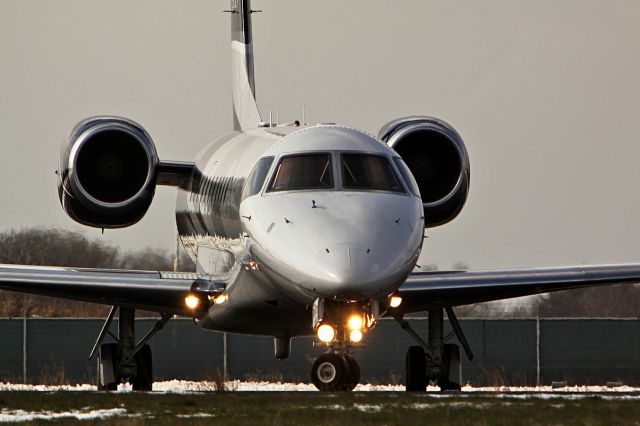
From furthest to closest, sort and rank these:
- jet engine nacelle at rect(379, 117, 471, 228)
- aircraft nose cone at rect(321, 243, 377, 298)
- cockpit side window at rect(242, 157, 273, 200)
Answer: jet engine nacelle at rect(379, 117, 471, 228)
cockpit side window at rect(242, 157, 273, 200)
aircraft nose cone at rect(321, 243, 377, 298)

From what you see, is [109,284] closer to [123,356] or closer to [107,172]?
[123,356]

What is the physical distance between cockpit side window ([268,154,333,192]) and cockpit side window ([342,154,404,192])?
20 cm

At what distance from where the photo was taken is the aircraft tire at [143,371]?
21062 mm

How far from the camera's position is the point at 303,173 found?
56.8 ft

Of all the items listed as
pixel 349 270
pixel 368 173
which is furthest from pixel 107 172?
pixel 349 270

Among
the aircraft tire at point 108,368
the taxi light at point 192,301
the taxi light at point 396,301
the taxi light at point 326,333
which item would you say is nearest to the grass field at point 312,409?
the taxi light at point 326,333

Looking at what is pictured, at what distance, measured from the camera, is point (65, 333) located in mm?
31531

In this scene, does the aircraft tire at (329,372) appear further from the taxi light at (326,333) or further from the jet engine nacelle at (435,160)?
the jet engine nacelle at (435,160)

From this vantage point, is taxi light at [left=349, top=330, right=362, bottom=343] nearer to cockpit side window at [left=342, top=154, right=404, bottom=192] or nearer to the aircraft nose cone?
the aircraft nose cone

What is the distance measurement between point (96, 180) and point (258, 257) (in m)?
6.21

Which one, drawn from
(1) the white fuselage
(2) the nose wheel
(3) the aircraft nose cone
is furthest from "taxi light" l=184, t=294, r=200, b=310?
(3) the aircraft nose cone

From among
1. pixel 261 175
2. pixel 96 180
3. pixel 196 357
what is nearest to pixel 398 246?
pixel 261 175

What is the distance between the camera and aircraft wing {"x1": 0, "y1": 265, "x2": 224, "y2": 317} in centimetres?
1927

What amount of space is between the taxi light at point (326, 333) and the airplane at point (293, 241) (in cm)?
2
